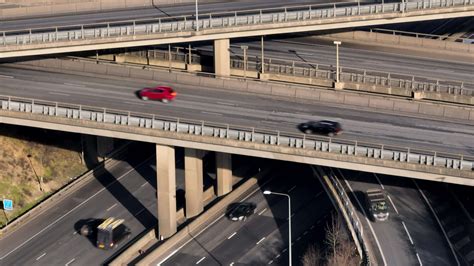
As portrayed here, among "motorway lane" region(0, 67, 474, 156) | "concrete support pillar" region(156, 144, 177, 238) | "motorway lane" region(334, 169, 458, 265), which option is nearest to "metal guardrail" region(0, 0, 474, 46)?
"motorway lane" region(0, 67, 474, 156)

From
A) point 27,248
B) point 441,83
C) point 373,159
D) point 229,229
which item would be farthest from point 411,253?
point 27,248

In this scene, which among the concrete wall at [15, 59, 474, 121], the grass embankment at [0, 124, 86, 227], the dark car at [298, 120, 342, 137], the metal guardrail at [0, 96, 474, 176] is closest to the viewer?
the metal guardrail at [0, 96, 474, 176]

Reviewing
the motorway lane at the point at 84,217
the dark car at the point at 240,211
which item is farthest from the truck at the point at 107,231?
the dark car at the point at 240,211

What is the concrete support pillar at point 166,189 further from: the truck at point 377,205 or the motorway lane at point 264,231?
the truck at point 377,205

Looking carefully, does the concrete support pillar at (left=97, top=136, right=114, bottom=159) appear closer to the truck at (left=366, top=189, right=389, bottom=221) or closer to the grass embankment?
the grass embankment

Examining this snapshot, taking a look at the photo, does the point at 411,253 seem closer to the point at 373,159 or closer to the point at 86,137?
the point at 373,159

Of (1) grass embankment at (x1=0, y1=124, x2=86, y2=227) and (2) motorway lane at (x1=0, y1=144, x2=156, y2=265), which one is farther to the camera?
(1) grass embankment at (x1=0, y1=124, x2=86, y2=227)
